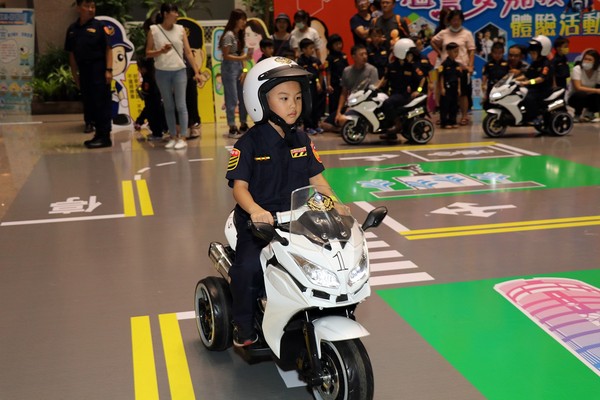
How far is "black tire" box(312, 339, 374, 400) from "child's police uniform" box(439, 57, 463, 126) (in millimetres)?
9399

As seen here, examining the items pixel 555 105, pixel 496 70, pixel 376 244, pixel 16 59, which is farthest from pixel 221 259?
pixel 16 59

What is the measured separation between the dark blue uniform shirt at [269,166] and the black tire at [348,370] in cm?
87

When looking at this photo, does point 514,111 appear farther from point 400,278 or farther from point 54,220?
point 54,220

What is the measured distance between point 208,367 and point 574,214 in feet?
14.1

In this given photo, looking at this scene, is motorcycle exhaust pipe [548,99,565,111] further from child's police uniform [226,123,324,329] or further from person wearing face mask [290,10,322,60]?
child's police uniform [226,123,324,329]

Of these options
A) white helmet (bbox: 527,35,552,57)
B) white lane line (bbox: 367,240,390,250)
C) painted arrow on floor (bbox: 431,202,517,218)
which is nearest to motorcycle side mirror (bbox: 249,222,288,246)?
white lane line (bbox: 367,240,390,250)

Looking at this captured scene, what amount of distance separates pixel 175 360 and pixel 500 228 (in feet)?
11.5

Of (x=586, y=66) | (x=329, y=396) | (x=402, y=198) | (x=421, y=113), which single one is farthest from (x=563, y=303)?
(x=586, y=66)

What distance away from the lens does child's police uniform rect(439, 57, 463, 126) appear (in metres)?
12.0

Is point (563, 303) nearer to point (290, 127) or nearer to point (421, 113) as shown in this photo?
point (290, 127)

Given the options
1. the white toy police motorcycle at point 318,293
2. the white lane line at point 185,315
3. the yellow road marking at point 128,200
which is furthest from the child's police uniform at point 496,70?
the white toy police motorcycle at point 318,293

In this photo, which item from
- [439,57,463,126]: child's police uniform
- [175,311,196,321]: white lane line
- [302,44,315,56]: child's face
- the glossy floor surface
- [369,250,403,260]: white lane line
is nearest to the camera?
the glossy floor surface

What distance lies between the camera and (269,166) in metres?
3.77

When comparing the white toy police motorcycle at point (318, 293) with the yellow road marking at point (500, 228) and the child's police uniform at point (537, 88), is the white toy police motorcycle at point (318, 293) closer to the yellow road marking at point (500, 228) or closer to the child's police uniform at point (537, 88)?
the yellow road marking at point (500, 228)
